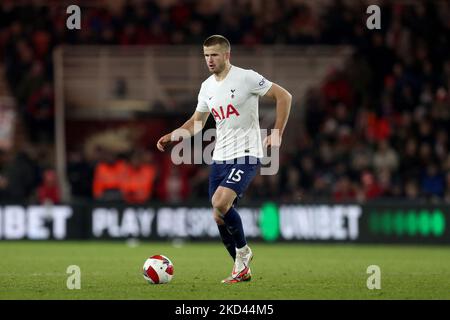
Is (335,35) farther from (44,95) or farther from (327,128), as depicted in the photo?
(44,95)

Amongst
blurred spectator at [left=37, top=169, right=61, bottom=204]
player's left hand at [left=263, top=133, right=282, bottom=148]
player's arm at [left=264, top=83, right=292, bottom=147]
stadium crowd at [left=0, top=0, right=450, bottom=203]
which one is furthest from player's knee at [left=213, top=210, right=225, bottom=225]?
blurred spectator at [left=37, top=169, right=61, bottom=204]

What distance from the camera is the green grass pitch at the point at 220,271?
934 cm

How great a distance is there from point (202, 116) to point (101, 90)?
11.8m

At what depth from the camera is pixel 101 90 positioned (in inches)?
886

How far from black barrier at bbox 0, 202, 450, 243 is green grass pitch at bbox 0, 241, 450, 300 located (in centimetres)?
46

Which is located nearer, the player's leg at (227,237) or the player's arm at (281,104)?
the player's arm at (281,104)

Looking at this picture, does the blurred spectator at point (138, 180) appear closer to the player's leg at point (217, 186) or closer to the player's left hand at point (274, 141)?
the player's leg at point (217, 186)

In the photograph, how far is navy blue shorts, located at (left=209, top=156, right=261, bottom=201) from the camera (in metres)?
10.4

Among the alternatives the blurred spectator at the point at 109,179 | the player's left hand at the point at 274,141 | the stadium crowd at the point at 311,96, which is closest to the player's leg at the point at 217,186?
the player's left hand at the point at 274,141

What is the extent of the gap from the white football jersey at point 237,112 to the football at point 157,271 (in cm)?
122

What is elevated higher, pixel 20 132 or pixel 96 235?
pixel 20 132

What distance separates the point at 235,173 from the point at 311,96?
38.5ft

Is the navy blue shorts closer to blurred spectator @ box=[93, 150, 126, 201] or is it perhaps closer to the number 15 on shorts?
the number 15 on shorts
